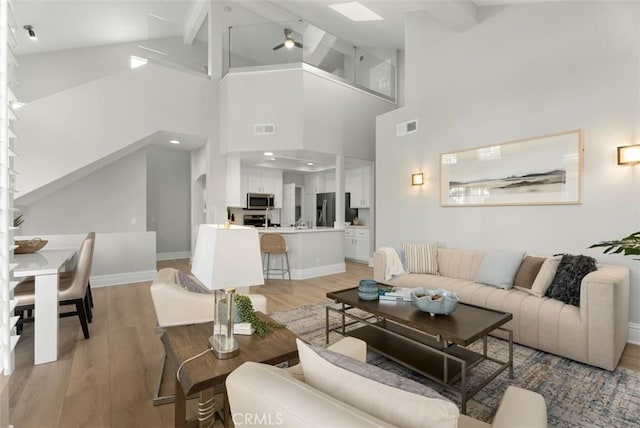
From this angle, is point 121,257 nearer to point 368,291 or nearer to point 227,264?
point 368,291

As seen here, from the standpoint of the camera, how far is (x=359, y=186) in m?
7.69

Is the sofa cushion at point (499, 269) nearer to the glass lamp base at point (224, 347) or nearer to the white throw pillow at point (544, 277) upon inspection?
the white throw pillow at point (544, 277)

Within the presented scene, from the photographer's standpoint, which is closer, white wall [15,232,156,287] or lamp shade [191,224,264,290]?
lamp shade [191,224,264,290]

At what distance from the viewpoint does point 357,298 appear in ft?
9.12

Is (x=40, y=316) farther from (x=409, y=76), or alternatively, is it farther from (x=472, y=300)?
(x=409, y=76)

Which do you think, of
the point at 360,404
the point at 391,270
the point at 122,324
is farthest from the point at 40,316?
the point at 391,270

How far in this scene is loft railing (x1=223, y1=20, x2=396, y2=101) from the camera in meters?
5.67

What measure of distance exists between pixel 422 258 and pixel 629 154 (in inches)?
91.5

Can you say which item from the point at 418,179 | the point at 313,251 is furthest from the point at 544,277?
the point at 313,251

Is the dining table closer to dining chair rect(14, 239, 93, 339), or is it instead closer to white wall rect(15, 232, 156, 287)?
dining chair rect(14, 239, 93, 339)

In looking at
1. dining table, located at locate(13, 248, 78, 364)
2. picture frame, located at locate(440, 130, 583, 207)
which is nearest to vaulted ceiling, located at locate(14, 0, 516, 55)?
picture frame, located at locate(440, 130, 583, 207)

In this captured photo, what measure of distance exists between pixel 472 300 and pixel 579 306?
2.82 ft

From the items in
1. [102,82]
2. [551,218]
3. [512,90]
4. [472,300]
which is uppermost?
[102,82]

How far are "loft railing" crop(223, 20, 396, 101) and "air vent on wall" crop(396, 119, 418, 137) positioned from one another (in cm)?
186
